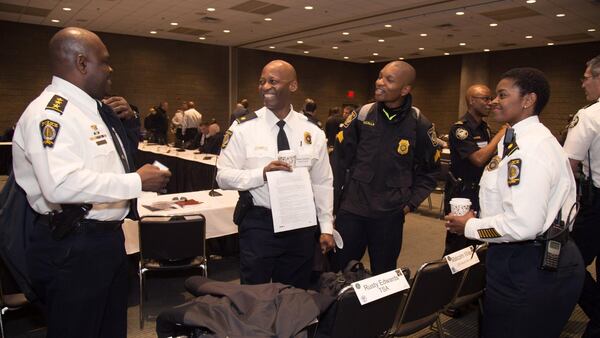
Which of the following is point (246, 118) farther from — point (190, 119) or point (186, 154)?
point (190, 119)

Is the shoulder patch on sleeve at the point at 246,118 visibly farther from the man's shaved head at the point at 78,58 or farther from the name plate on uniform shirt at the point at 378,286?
the name plate on uniform shirt at the point at 378,286

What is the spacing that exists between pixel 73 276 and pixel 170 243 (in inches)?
63.7

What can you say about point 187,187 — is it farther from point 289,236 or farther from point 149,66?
point 149,66

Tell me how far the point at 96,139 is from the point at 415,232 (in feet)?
16.8

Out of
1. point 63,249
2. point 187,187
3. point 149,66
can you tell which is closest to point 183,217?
point 63,249

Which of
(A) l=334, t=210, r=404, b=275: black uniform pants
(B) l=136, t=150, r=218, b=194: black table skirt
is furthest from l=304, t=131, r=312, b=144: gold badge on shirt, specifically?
(B) l=136, t=150, r=218, b=194: black table skirt

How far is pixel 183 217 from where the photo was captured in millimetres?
3438

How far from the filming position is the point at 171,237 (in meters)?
3.32

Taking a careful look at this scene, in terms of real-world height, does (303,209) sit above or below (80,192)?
below

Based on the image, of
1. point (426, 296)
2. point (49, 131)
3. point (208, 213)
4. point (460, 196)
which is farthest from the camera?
point (208, 213)

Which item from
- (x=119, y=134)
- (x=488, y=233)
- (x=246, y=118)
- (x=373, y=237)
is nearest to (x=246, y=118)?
(x=246, y=118)

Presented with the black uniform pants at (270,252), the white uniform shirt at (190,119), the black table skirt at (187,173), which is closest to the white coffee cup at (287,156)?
the black uniform pants at (270,252)

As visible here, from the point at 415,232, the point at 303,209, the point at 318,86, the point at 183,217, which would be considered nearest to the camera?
the point at 303,209

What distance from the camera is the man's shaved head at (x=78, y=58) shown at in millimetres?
1763
